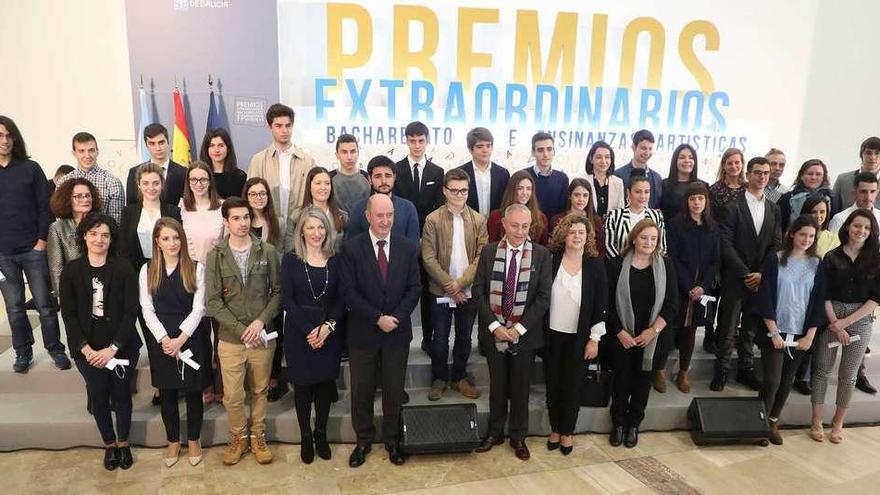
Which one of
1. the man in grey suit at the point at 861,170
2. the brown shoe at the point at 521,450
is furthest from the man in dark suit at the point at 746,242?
the brown shoe at the point at 521,450

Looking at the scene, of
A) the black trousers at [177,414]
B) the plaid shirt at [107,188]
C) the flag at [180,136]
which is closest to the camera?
the black trousers at [177,414]

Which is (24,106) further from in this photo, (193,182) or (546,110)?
(546,110)

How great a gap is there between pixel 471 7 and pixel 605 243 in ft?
11.9

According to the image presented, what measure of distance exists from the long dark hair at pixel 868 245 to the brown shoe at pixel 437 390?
2.95 meters

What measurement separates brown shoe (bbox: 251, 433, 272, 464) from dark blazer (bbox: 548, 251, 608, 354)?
6.70 feet

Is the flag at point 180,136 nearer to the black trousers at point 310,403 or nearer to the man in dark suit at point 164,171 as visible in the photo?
the man in dark suit at point 164,171

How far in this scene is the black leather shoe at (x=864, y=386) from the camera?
429cm

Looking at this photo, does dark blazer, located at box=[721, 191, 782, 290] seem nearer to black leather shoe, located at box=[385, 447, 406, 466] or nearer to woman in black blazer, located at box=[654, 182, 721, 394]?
woman in black blazer, located at box=[654, 182, 721, 394]

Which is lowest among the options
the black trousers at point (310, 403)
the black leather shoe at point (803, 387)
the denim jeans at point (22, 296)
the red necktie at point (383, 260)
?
the black leather shoe at point (803, 387)

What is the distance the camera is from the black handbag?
373 centimetres

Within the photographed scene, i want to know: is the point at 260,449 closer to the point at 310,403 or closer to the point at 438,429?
the point at 310,403

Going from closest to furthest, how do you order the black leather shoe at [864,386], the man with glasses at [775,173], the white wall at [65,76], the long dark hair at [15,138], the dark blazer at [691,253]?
1. the long dark hair at [15,138]
2. the dark blazer at [691,253]
3. the black leather shoe at [864,386]
4. the man with glasses at [775,173]
5. the white wall at [65,76]

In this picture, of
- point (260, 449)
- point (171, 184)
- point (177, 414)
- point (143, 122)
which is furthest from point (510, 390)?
point (143, 122)

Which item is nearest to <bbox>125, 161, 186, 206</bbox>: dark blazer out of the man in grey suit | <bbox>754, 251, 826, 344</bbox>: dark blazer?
<bbox>754, 251, 826, 344</bbox>: dark blazer
